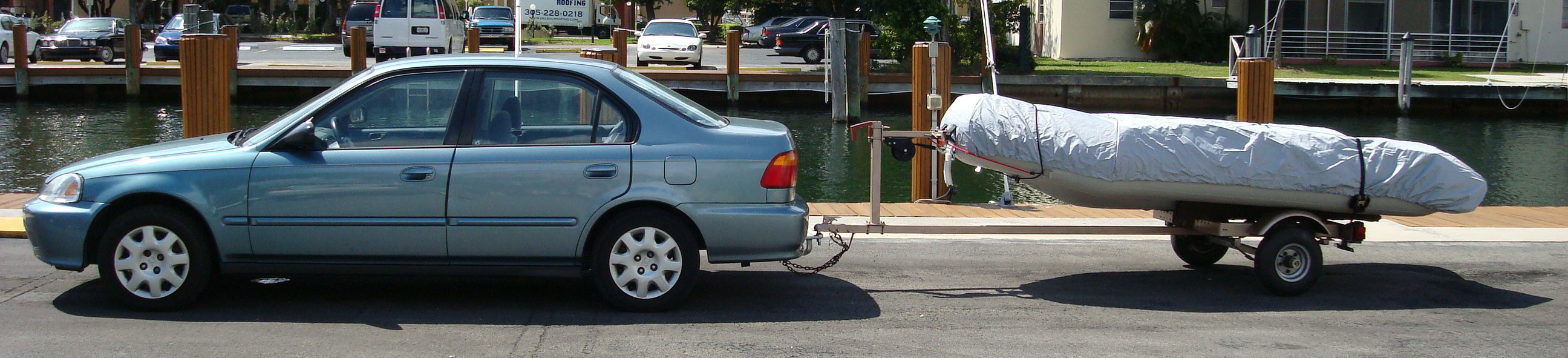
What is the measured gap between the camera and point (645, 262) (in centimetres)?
609

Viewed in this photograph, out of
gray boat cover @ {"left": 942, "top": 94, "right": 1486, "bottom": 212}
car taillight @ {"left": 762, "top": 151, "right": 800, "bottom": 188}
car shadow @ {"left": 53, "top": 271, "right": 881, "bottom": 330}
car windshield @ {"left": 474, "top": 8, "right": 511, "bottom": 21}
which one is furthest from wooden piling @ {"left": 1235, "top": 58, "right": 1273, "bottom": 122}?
car windshield @ {"left": 474, "top": 8, "right": 511, "bottom": 21}

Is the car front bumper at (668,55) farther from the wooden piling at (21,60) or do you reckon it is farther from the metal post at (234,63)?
the wooden piling at (21,60)

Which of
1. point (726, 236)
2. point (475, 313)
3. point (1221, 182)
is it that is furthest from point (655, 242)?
point (1221, 182)

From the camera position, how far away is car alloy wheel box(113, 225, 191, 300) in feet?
19.4

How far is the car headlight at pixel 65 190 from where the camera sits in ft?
19.5

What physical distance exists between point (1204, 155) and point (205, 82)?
806 cm

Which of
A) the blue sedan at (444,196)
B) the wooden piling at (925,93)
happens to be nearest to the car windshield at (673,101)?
the blue sedan at (444,196)

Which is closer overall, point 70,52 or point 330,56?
point 70,52

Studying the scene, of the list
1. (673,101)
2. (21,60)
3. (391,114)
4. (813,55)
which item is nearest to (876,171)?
(673,101)

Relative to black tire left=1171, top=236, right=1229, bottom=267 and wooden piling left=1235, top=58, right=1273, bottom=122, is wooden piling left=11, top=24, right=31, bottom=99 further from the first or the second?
black tire left=1171, top=236, right=1229, bottom=267

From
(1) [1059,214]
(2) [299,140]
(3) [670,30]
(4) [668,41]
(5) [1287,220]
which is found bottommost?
(1) [1059,214]

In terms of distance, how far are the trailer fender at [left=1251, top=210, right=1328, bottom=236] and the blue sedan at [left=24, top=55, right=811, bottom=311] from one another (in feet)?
8.77

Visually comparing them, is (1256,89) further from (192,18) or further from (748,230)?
(192,18)

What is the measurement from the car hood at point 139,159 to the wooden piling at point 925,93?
6009 millimetres
